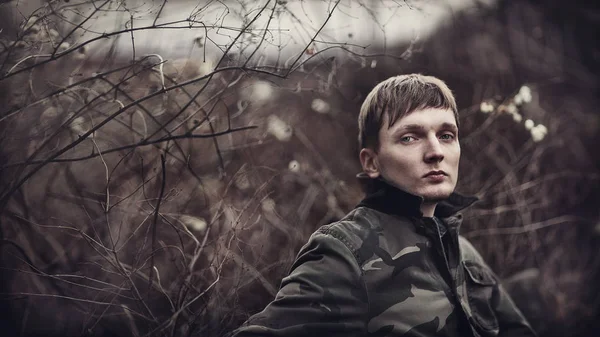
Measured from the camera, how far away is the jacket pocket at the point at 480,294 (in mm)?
2154

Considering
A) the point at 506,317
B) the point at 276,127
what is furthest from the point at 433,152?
the point at 276,127

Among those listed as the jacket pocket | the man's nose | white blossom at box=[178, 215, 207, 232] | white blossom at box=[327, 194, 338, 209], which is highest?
the man's nose

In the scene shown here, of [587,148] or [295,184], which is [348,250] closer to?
[295,184]

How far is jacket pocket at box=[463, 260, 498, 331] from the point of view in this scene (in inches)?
84.8

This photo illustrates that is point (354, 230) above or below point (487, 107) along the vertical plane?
below

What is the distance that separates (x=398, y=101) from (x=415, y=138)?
6.7 inches

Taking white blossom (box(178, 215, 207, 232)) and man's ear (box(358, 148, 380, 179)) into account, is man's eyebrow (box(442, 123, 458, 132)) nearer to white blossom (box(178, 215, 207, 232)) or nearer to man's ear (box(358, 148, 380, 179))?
man's ear (box(358, 148, 380, 179))

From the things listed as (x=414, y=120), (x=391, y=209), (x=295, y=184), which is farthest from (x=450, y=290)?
(x=295, y=184)

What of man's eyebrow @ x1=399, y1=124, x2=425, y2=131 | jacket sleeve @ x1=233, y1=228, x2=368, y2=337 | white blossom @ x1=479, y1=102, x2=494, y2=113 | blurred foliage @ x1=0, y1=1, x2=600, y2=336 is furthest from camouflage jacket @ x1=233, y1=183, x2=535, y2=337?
white blossom @ x1=479, y1=102, x2=494, y2=113

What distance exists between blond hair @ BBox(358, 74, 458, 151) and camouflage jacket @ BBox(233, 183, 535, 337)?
25 cm

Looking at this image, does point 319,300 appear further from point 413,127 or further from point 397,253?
point 413,127

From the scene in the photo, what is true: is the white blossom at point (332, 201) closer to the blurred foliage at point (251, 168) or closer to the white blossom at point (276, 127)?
the blurred foliage at point (251, 168)

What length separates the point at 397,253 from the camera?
1.92 m

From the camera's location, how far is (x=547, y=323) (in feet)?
12.7
